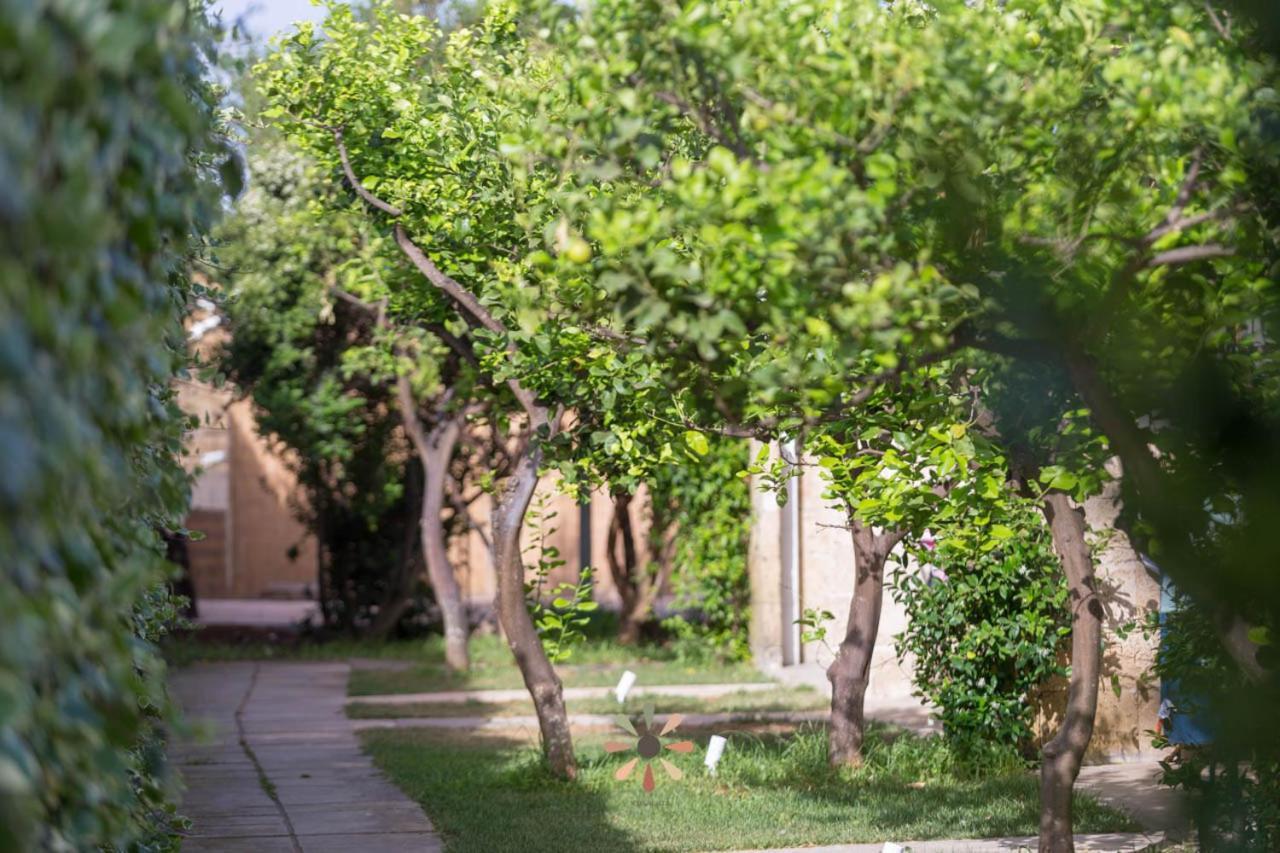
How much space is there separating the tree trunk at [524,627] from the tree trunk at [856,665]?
1.65 metres

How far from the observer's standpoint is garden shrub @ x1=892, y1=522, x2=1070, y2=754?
29.1 ft

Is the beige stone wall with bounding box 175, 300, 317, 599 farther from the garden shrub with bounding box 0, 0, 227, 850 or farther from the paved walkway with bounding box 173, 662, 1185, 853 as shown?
the garden shrub with bounding box 0, 0, 227, 850

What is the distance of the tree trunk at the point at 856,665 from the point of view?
30.4 feet

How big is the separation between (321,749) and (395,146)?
15.5 ft

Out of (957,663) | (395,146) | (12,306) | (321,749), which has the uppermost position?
(395,146)

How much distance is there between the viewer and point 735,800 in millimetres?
8484

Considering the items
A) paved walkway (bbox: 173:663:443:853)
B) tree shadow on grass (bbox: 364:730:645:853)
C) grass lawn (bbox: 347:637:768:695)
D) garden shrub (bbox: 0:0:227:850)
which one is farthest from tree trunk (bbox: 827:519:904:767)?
garden shrub (bbox: 0:0:227:850)

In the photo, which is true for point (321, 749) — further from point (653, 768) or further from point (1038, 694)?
point (1038, 694)

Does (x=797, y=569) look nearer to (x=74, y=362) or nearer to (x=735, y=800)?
(x=735, y=800)

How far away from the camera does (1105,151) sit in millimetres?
3910

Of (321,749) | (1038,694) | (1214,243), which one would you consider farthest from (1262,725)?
(321,749)

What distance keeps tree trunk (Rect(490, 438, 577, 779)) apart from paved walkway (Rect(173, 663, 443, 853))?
3.01 ft

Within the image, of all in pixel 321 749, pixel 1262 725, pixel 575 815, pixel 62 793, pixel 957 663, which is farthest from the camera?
pixel 321 749

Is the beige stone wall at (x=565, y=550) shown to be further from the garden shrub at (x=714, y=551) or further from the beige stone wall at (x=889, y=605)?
the beige stone wall at (x=889, y=605)
